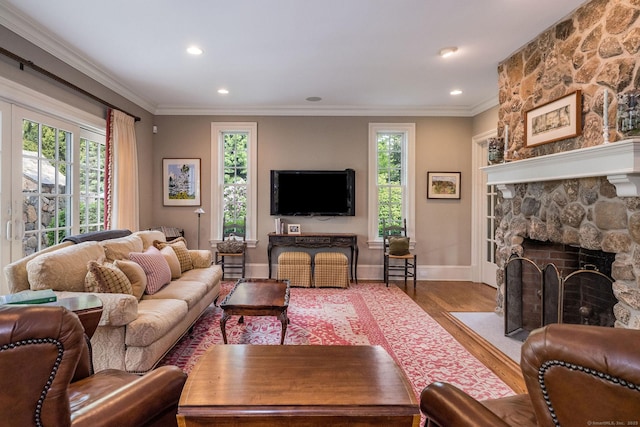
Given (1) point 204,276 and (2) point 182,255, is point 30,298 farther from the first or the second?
(2) point 182,255

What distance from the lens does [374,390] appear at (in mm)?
1241

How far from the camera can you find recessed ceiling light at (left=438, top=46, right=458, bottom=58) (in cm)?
311

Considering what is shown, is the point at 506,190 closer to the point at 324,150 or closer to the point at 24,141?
the point at 324,150

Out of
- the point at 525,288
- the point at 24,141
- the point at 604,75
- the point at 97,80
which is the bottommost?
the point at 525,288

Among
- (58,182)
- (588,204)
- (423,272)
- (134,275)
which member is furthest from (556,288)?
(58,182)

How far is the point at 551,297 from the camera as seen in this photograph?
2.60 m

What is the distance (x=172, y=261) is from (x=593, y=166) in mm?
3665

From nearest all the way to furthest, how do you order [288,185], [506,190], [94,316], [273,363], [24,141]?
[273,363], [94,316], [24,141], [506,190], [288,185]

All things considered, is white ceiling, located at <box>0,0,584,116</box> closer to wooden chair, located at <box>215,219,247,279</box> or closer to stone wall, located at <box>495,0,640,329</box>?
stone wall, located at <box>495,0,640,329</box>

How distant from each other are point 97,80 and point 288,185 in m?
2.69

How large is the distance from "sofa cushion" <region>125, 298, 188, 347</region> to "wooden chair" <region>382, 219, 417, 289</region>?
9.91ft

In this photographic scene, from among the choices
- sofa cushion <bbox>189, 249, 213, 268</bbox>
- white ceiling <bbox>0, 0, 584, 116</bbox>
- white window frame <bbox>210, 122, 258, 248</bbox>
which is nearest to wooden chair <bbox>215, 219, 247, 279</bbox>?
white window frame <bbox>210, 122, 258, 248</bbox>

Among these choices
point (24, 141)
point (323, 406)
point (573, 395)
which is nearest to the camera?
point (573, 395)

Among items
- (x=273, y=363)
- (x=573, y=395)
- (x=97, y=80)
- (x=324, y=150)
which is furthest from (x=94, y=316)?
(x=324, y=150)
